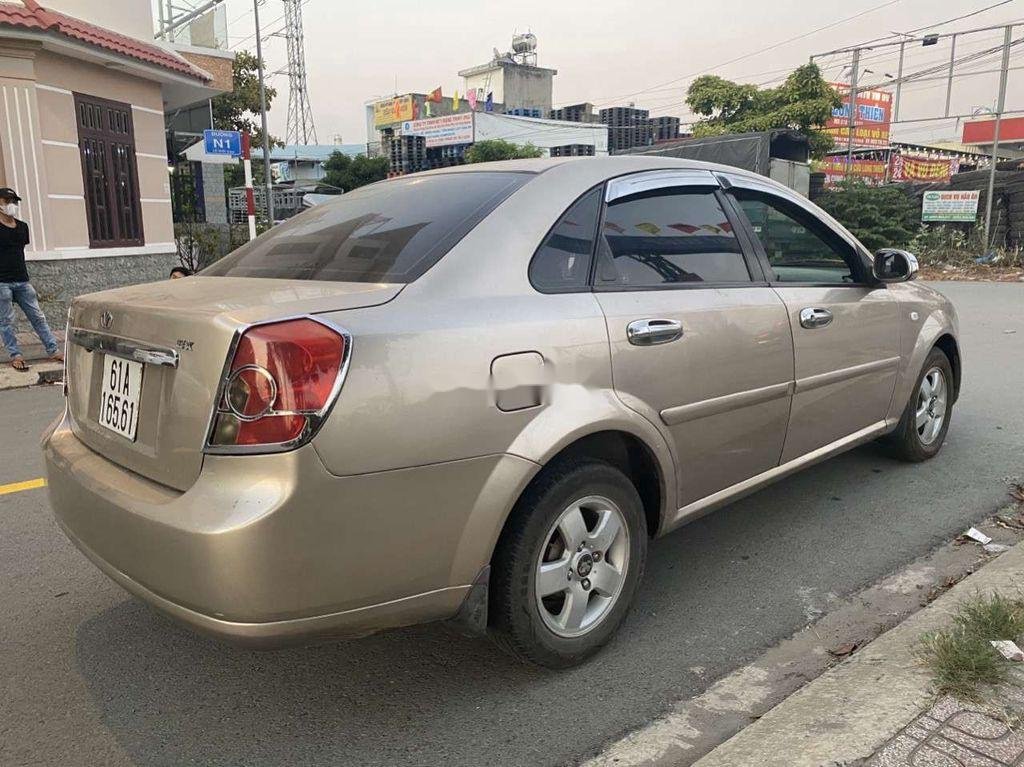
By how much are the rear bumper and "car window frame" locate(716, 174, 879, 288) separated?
5.34ft

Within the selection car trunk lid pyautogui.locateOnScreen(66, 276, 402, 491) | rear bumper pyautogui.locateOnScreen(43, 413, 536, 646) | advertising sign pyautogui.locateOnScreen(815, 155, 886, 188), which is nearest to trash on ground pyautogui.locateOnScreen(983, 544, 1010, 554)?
rear bumper pyautogui.locateOnScreen(43, 413, 536, 646)

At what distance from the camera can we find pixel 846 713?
2205mm

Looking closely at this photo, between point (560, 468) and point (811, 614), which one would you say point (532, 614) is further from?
point (811, 614)

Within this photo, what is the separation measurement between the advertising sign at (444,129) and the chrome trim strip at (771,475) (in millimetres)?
54806

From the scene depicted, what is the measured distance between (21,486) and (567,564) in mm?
3504

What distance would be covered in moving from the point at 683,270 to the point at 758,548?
1.38m

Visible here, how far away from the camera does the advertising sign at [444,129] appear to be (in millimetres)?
56438

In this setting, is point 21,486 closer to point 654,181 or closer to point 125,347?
point 125,347

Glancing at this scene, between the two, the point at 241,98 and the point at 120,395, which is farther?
the point at 241,98

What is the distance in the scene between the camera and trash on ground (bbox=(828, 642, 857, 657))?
8.80ft

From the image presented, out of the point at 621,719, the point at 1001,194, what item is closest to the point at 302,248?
the point at 621,719

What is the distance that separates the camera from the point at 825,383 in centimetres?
349

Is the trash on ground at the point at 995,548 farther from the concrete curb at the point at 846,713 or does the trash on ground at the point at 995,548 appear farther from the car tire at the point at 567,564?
the car tire at the point at 567,564

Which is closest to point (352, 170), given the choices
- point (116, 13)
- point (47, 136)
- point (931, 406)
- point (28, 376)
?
point (116, 13)
